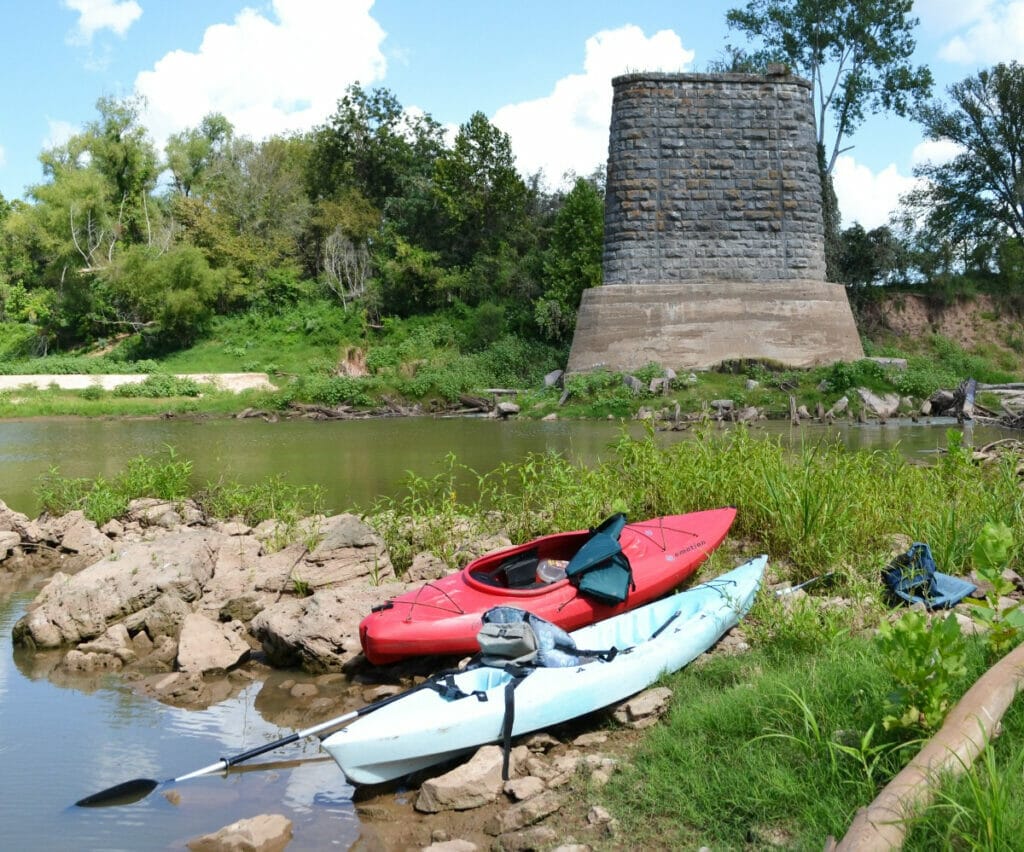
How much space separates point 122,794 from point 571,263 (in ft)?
71.7

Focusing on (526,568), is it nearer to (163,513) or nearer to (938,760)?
(938,760)

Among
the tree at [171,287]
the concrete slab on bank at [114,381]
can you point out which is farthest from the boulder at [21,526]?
the tree at [171,287]

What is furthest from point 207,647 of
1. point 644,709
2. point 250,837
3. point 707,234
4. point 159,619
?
point 707,234

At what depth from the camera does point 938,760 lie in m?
3.32

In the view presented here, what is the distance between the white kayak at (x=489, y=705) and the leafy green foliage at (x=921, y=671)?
53.4 inches

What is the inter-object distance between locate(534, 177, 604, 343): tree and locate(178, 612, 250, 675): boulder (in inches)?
734

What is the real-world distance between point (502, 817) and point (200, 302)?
26.8m

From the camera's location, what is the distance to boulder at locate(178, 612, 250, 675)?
19.4 ft

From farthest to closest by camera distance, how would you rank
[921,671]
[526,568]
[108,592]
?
[108,592]
[526,568]
[921,671]

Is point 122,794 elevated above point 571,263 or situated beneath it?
situated beneath

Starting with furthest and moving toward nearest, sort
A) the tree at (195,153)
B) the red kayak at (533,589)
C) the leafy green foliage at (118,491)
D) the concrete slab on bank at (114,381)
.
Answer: the tree at (195,153)
the concrete slab on bank at (114,381)
the leafy green foliage at (118,491)
the red kayak at (533,589)

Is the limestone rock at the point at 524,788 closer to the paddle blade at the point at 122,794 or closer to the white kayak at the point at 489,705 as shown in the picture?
the white kayak at the point at 489,705

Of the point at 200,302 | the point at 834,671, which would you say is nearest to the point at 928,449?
the point at 834,671

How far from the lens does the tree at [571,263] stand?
24500 mm
